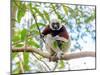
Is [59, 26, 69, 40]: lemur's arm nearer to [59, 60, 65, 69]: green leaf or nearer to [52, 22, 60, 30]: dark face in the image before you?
[52, 22, 60, 30]: dark face

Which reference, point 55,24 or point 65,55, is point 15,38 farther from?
point 65,55

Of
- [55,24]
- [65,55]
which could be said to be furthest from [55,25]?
[65,55]

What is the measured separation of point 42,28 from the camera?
7.82 ft

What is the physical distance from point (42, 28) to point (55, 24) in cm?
17

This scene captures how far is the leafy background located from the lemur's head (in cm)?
4

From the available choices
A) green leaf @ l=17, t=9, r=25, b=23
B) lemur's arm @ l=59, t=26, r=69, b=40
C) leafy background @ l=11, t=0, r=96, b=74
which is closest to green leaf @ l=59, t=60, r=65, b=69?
leafy background @ l=11, t=0, r=96, b=74

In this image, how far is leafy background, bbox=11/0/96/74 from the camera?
7.50ft

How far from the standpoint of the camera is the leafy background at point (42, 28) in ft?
7.50

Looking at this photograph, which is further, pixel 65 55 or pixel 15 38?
pixel 65 55

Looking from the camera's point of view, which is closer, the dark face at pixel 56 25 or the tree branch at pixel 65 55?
the tree branch at pixel 65 55

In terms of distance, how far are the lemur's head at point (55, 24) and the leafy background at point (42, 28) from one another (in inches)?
1.7

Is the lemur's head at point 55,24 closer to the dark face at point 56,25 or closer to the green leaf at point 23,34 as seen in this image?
the dark face at point 56,25

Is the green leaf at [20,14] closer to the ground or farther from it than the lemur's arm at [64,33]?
farther from it


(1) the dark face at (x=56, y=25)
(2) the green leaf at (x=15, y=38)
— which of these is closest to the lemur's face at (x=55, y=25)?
(1) the dark face at (x=56, y=25)
